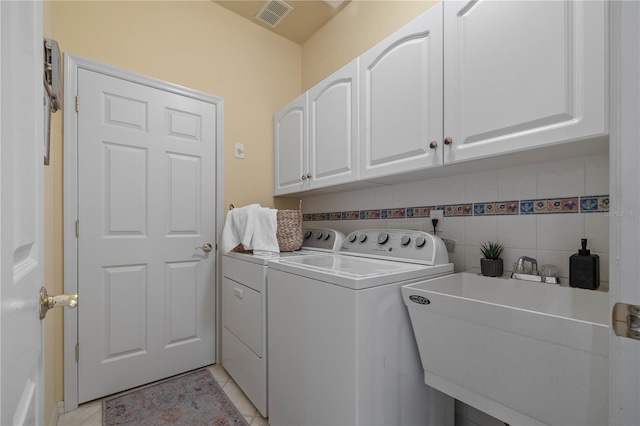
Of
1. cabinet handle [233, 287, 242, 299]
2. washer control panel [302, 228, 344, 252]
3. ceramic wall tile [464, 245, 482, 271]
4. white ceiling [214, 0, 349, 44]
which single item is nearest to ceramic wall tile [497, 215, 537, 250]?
ceramic wall tile [464, 245, 482, 271]

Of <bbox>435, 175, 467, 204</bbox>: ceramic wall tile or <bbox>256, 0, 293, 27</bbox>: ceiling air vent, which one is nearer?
<bbox>435, 175, 467, 204</bbox>: ceramic wall tile

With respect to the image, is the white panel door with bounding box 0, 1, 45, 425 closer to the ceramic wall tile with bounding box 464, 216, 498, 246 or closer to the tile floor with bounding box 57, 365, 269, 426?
the tile floor with bounding box 57, 365, 269, 426

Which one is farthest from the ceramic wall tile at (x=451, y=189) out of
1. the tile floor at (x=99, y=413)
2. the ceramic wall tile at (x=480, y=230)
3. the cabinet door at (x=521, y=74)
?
the tile floor at (x=99, y=413)

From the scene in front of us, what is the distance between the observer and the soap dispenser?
106 centimetres

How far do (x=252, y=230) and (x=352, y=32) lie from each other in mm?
1726

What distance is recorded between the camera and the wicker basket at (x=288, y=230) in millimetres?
2029

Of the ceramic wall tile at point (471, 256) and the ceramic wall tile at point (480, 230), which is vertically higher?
the ceramic wall tile at point (480, 230)

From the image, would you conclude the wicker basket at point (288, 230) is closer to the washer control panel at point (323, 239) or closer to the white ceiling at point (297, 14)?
the washer control panel at point (323, 239)

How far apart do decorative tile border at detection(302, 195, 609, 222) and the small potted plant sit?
0.55 ft

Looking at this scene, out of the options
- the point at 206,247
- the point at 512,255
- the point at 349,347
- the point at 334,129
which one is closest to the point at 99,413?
the point at 206,247

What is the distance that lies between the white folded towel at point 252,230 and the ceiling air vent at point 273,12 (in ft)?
5.39

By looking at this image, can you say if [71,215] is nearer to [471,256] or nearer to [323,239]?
[323,239]

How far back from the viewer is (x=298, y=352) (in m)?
1.29

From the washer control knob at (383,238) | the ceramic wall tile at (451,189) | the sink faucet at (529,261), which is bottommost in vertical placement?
the sink faucet at (529,261)
